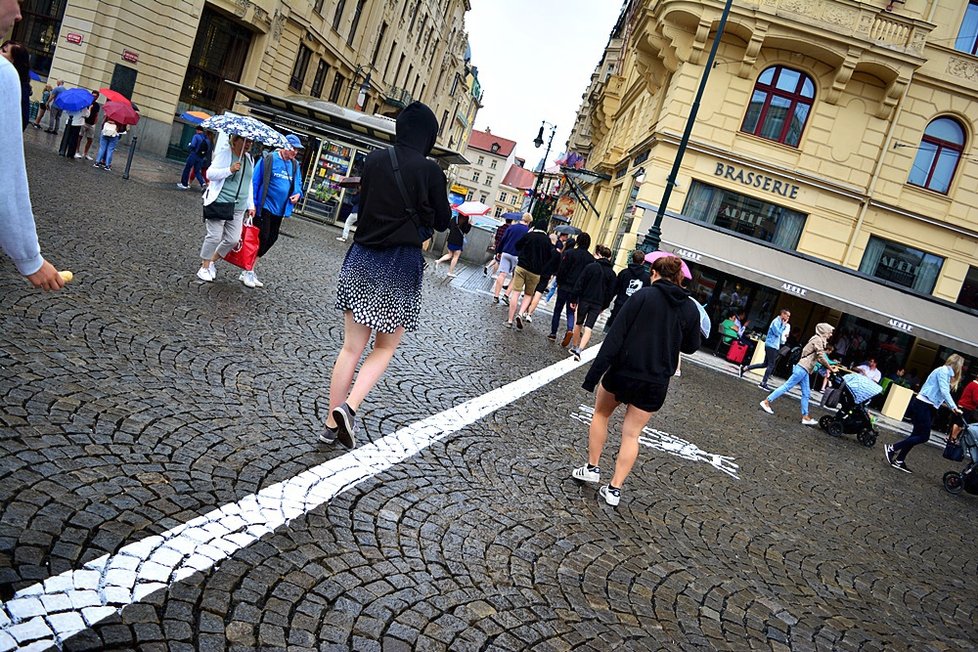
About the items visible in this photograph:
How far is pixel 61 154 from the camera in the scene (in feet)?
57.1

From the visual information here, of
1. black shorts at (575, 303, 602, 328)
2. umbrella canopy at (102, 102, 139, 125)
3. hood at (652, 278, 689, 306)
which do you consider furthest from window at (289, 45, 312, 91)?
hood at (652, 278, 689, 306)

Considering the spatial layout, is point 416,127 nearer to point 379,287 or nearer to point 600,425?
point 379,287

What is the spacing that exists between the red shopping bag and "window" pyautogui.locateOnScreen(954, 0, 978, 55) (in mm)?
21172

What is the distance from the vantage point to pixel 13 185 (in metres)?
2.27

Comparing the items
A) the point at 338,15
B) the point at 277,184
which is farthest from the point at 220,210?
the point at 338,15

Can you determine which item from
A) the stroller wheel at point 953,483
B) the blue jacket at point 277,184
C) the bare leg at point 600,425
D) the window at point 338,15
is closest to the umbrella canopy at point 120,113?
the blue jacket at point 277,184

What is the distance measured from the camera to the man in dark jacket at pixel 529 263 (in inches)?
505

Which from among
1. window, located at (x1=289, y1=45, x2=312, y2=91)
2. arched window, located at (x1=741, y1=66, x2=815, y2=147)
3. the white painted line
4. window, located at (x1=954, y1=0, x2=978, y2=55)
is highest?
window, located at (x1=954, y1=0, x2=978, y2=55)

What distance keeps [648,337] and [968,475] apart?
8230 millimetres

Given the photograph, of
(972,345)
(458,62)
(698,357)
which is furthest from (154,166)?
(458,62)

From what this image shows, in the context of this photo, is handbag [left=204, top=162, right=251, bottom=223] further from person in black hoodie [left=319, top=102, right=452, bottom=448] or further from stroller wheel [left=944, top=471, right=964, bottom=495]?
stroller wheel [left=944, top=471, right=964, bottom=495]

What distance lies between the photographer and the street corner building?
22469 millimetres

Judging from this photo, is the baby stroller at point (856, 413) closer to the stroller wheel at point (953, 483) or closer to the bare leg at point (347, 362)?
the stroller wheel at point (953, 483)

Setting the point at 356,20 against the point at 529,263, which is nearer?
the point at 529,263
